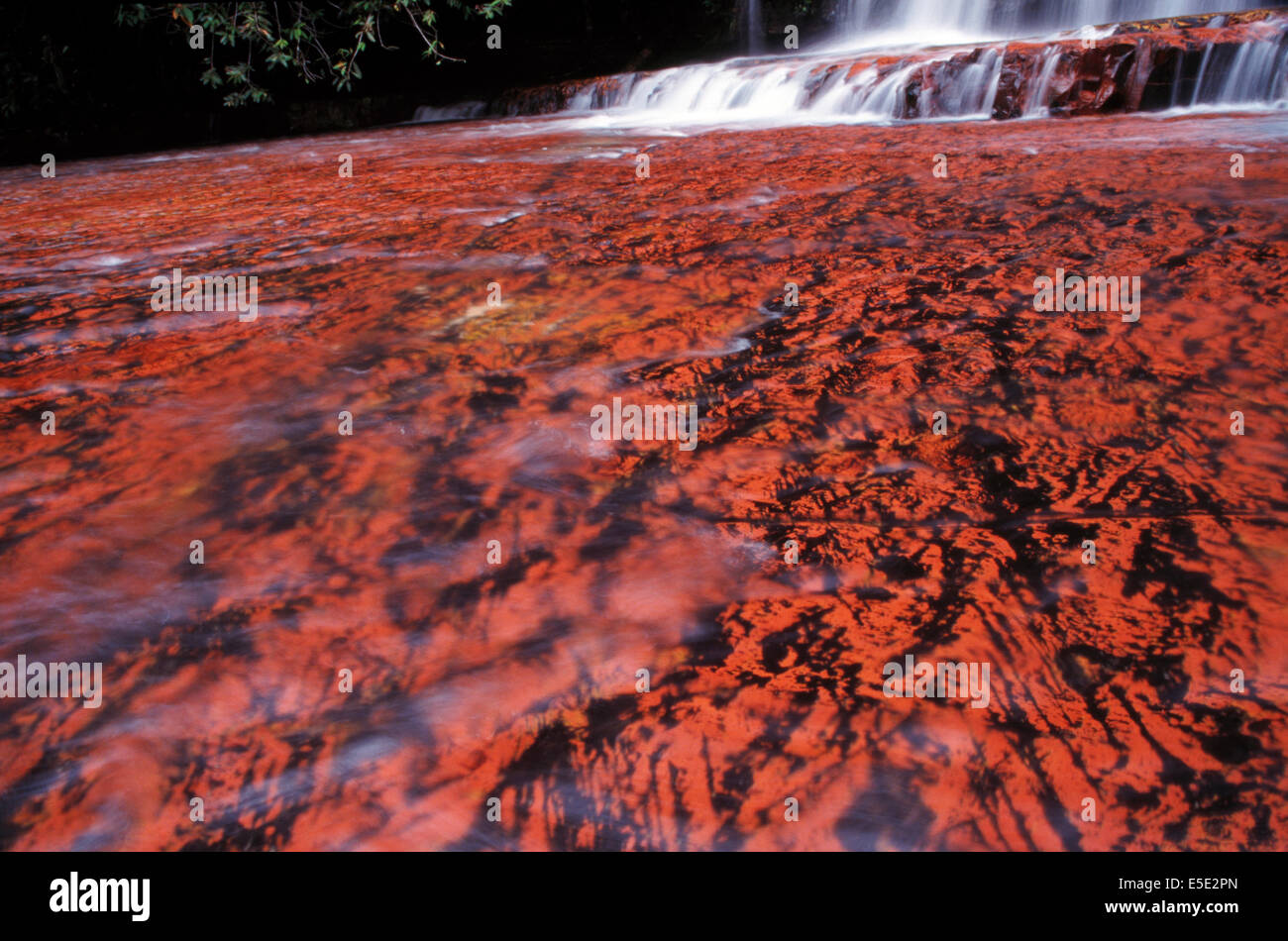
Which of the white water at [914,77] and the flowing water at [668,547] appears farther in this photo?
the white water at [914,77]

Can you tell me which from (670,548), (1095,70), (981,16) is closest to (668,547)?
(670,548)

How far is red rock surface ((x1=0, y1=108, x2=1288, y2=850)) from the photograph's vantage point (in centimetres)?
113

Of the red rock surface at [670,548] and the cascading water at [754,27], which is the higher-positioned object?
the cascading water at [754,27]

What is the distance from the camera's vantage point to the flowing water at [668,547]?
1136 millimetres

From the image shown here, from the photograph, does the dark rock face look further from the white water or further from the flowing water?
the flowing water

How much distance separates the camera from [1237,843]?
40.4 inches

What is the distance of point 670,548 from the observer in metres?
1.62

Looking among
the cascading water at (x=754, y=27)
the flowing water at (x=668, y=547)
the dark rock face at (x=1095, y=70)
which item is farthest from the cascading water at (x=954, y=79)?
the flowing water at (x=668, y=547)

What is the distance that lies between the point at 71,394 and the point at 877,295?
249 centimetres

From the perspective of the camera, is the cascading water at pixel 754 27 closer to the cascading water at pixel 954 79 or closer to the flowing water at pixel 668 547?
the cascading water at pixel 954 79

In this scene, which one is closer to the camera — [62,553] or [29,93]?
[62,553]
